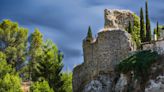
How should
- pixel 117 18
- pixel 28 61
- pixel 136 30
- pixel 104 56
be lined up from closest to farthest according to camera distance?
pixel 104 56
pixel 117 18
pixel 136 30
pixel 28 61

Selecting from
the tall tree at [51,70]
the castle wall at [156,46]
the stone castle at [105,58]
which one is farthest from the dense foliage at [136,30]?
the tall tree at [51,70]

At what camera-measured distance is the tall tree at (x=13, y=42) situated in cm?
7312

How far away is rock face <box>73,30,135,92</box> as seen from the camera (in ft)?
177

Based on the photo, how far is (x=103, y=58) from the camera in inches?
2159

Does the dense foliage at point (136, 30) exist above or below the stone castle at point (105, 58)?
above

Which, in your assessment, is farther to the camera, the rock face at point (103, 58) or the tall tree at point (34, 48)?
the tall tree at point (34, 48)

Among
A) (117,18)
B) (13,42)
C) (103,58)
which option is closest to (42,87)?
(103,58)

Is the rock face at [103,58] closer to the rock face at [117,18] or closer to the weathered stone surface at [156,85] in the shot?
the rock face at [117,18]

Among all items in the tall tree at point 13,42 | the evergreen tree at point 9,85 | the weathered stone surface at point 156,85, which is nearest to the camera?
the weathered stone surface at point 156,85

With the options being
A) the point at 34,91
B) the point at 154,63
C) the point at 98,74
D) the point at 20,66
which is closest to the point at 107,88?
the point at 98,74

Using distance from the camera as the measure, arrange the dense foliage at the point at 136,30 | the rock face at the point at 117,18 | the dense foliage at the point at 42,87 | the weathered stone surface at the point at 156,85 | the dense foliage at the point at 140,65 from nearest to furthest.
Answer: the weathered stone surface at the point at 156,85
the dense foliage at the point at 140,65
the rock face at the point at 117,18
the dense foliage at the point at 136,30
the dense foliage at the point at 42,87

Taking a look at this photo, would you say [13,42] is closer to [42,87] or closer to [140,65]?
[42,87]

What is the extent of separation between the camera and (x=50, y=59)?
65312 millimetres

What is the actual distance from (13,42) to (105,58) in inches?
881
